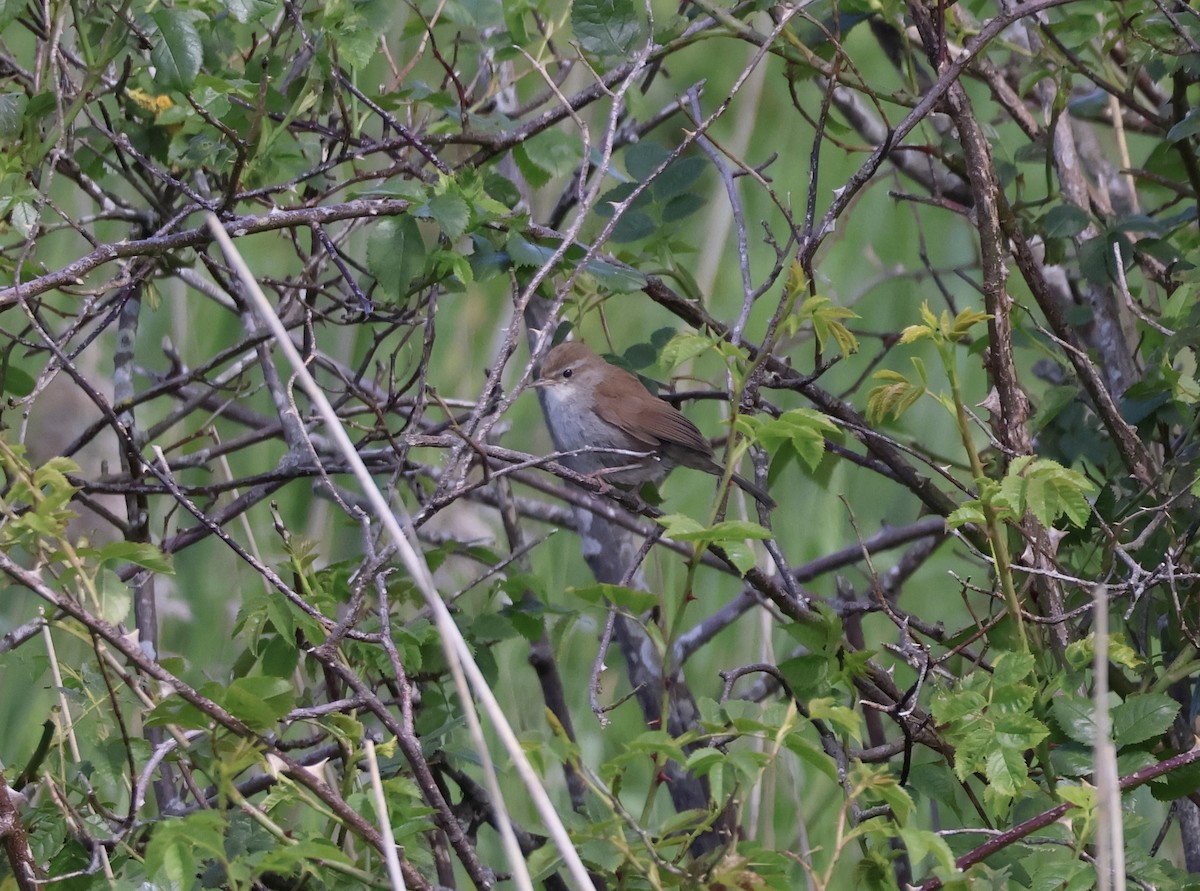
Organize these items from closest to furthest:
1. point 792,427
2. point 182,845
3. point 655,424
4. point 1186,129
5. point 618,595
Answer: point 182,845
point 618,595
point 792,427
point 1186,129
point 655,424

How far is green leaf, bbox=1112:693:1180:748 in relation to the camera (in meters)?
1.51

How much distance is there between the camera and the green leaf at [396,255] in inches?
74.8

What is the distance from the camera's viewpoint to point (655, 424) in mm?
3723

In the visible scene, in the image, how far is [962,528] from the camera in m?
2.21

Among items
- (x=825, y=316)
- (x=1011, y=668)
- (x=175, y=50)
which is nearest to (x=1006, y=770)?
(x=1011, y=668)

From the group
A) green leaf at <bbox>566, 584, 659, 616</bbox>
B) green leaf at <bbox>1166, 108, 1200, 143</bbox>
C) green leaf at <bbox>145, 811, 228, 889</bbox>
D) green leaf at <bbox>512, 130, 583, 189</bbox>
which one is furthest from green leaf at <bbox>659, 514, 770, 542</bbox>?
green leaf at <bbox>1166, 108, 1200, 143</bbox>

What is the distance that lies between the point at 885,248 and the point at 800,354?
53 cm

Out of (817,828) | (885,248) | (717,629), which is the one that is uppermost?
(885,248)

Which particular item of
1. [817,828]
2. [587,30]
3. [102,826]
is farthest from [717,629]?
[102,826]

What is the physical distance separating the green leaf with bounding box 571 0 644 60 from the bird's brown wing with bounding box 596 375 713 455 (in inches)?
62.3

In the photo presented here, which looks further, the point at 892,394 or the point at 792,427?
the point at 892,394

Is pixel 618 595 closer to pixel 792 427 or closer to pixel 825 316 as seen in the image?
pixel 792 427

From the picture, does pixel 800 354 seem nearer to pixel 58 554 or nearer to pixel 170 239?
pixel 170 239

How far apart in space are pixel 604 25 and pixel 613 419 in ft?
6.08
